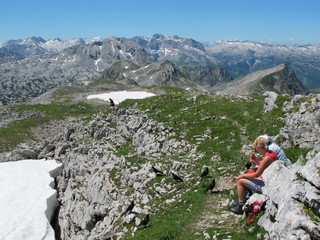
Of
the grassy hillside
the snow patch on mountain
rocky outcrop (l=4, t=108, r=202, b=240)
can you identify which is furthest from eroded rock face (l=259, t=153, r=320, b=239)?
the snow patch on mountain

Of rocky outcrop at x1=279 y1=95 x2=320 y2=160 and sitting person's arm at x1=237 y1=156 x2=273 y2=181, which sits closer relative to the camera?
sitting person's arm at x1=237 y1=156 x2=273 y2=181

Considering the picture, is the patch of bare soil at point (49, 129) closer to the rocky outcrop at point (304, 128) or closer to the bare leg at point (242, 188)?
the rocky outcrop at point (304, 128)

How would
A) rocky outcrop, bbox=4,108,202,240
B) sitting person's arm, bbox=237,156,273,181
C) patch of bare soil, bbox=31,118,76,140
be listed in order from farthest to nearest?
1. patch of bare soil, bbox=31,118,76,140
2. rocky outcrop, bbox=4,108,202,240
3. sitting person's arm, bbox=237,156,273,181

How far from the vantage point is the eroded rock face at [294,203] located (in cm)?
1125

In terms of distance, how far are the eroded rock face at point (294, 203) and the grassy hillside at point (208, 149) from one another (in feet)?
5.12

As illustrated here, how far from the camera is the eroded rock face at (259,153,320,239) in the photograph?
1125cm

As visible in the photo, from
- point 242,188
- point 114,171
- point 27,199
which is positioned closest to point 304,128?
point 242,188

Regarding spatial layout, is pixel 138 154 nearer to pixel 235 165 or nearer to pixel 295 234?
pixel 235 165

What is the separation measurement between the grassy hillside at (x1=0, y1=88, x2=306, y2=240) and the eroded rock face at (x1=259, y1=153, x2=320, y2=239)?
1.56 meters

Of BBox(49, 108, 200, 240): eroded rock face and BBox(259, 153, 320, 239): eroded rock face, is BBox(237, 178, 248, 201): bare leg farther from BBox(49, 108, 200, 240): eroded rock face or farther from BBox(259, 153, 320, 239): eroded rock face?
BBox(49, 108, 200, 240): eroded rock face

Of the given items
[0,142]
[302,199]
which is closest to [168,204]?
[302,199]

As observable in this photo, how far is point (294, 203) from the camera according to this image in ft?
40.5

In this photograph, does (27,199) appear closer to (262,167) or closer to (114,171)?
(114,171)

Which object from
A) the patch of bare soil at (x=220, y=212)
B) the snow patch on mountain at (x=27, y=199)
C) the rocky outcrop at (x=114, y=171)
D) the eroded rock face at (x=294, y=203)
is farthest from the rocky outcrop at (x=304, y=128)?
the snow patch on mountain at (x=27, y=199)
